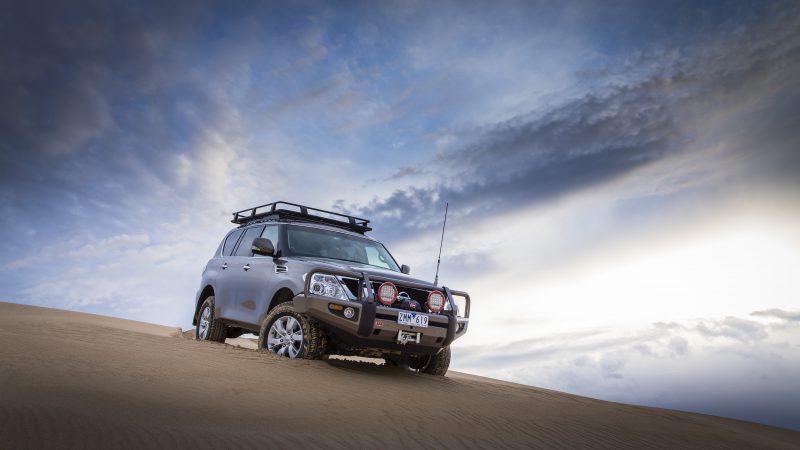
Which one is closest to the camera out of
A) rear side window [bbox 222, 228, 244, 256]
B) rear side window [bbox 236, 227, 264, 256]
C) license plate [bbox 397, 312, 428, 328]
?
license plate [bbox 397, 312, 428, 328]

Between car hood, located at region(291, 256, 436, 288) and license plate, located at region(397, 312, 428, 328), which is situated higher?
car hood, located at region(291, 256, 436, 288)

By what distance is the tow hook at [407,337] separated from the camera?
7211 millimetres

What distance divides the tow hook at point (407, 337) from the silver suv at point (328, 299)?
12 millimetres

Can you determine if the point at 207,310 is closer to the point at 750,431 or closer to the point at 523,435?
the point at 523,435

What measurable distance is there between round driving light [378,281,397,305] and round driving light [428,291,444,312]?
1.93ft

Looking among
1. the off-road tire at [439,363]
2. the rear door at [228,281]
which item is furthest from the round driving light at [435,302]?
the rear door at [228,281]

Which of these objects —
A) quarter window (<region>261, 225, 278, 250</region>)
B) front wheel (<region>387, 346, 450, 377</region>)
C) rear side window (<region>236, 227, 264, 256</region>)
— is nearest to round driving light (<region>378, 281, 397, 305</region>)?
front wheel (<region>387, 346, 450, 377</region>)

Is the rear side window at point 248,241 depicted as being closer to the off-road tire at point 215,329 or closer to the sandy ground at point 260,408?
the off-road tire at point 215,329

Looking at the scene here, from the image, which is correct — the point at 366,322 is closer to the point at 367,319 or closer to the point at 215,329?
the point at 367,319

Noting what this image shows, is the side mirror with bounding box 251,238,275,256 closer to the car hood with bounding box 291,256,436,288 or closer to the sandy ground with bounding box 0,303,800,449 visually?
the car hood with bounding box 291,256,436,288

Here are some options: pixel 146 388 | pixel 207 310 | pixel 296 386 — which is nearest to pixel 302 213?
pixel 207 310

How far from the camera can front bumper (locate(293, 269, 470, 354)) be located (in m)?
7.01

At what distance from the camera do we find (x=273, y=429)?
12.9 ft

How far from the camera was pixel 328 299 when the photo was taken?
7133mm
